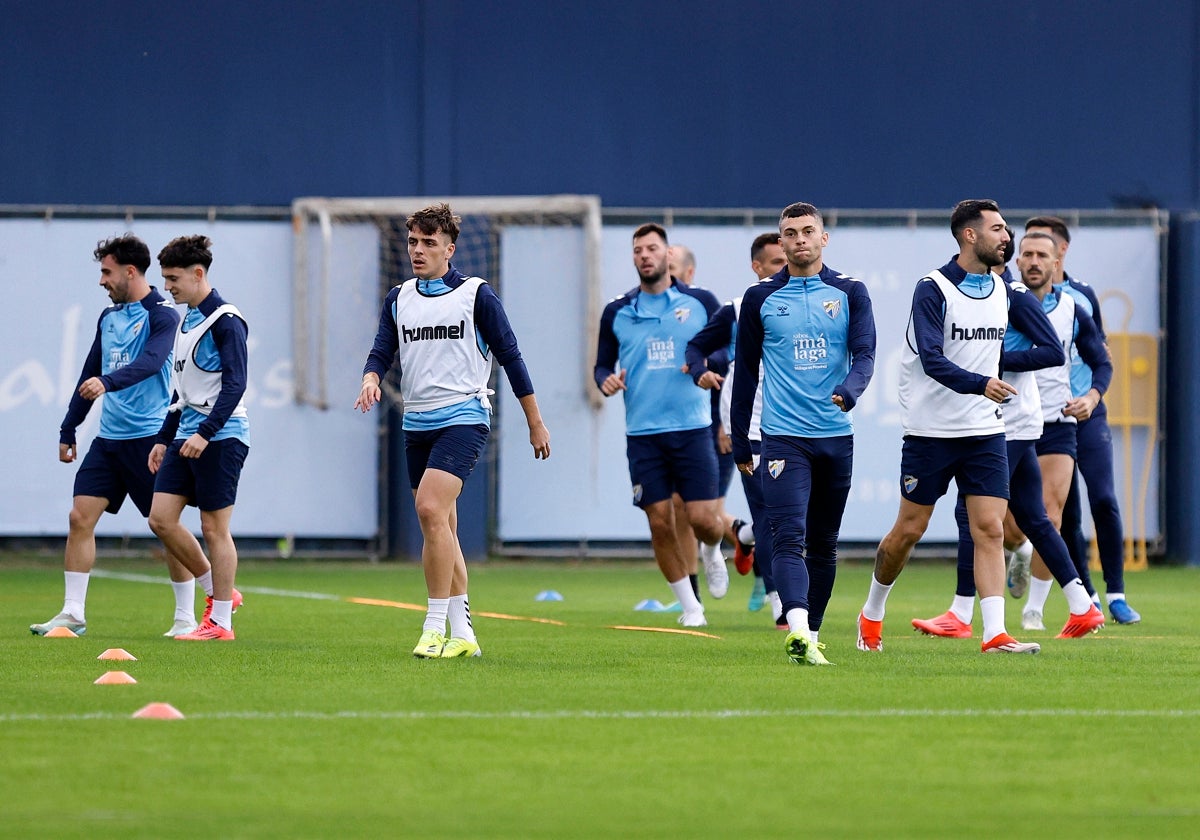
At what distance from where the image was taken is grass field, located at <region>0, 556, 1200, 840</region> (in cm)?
466

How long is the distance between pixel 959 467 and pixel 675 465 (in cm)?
272

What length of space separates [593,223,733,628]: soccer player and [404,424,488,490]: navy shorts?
224cm

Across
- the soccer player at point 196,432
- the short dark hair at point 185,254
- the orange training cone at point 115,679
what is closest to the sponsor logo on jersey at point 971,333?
the soccer player at point 196,432

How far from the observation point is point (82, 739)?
5.88 m

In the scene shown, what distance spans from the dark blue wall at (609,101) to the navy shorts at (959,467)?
35.9 ft

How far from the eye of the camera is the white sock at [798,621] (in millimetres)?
8125

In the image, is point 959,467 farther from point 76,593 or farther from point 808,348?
point 76,593

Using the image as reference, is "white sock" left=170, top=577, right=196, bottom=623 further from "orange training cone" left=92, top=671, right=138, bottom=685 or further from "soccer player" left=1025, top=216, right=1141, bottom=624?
"soccer player" left=1025, top=216, right=1141, bottom=624

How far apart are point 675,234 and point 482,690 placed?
12.1 meters

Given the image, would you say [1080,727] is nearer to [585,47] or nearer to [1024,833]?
[1024,833]

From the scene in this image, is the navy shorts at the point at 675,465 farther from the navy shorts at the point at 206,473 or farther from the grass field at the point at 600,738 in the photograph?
the navy shorts at the point at 206,473

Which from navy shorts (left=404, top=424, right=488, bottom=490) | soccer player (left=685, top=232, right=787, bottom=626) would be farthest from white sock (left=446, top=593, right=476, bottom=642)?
soccer player (left=685, top=232, right=787, bottom=626)

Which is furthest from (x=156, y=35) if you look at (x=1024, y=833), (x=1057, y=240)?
(x=1024, y=833)

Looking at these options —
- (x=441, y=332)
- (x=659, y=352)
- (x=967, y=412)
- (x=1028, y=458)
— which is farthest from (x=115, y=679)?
(x=1028, y=458)
